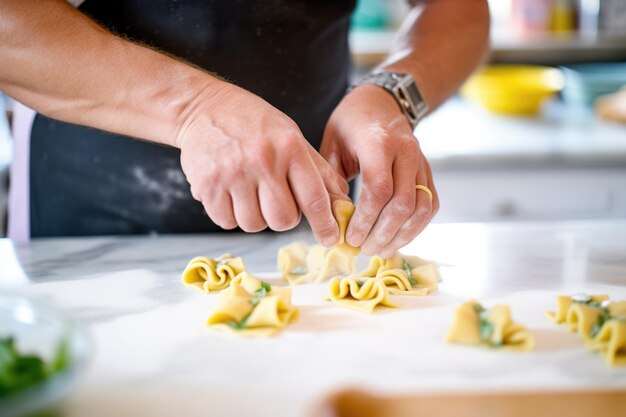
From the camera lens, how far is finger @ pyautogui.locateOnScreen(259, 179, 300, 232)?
100 centimetres

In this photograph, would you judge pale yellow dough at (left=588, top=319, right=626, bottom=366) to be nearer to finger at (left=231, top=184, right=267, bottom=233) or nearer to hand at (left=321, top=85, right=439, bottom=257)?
hand at (left=321, top=85, right=439, bottom=257)

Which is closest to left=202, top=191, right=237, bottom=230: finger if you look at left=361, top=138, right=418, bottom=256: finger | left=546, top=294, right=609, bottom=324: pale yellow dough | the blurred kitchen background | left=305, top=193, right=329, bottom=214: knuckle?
left=305, top=193, right=329, bottom=214: knuckle

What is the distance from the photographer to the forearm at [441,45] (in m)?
1.42

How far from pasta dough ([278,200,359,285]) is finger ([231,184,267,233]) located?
0.16 m

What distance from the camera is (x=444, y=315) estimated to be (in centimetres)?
104

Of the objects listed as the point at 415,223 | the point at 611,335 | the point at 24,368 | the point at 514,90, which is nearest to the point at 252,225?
the point at 415,223

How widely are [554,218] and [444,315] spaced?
4.40ft

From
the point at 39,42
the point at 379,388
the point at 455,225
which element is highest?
the point at 39,42

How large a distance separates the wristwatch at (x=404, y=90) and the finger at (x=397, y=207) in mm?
200

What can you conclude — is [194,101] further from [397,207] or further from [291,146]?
[397,207]

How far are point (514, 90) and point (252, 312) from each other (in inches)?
73.3

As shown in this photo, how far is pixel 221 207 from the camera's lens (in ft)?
3.36

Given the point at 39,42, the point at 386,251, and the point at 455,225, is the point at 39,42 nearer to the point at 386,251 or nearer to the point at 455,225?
the point at 386,251

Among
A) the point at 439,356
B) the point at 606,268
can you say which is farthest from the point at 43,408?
the point at 606,268
